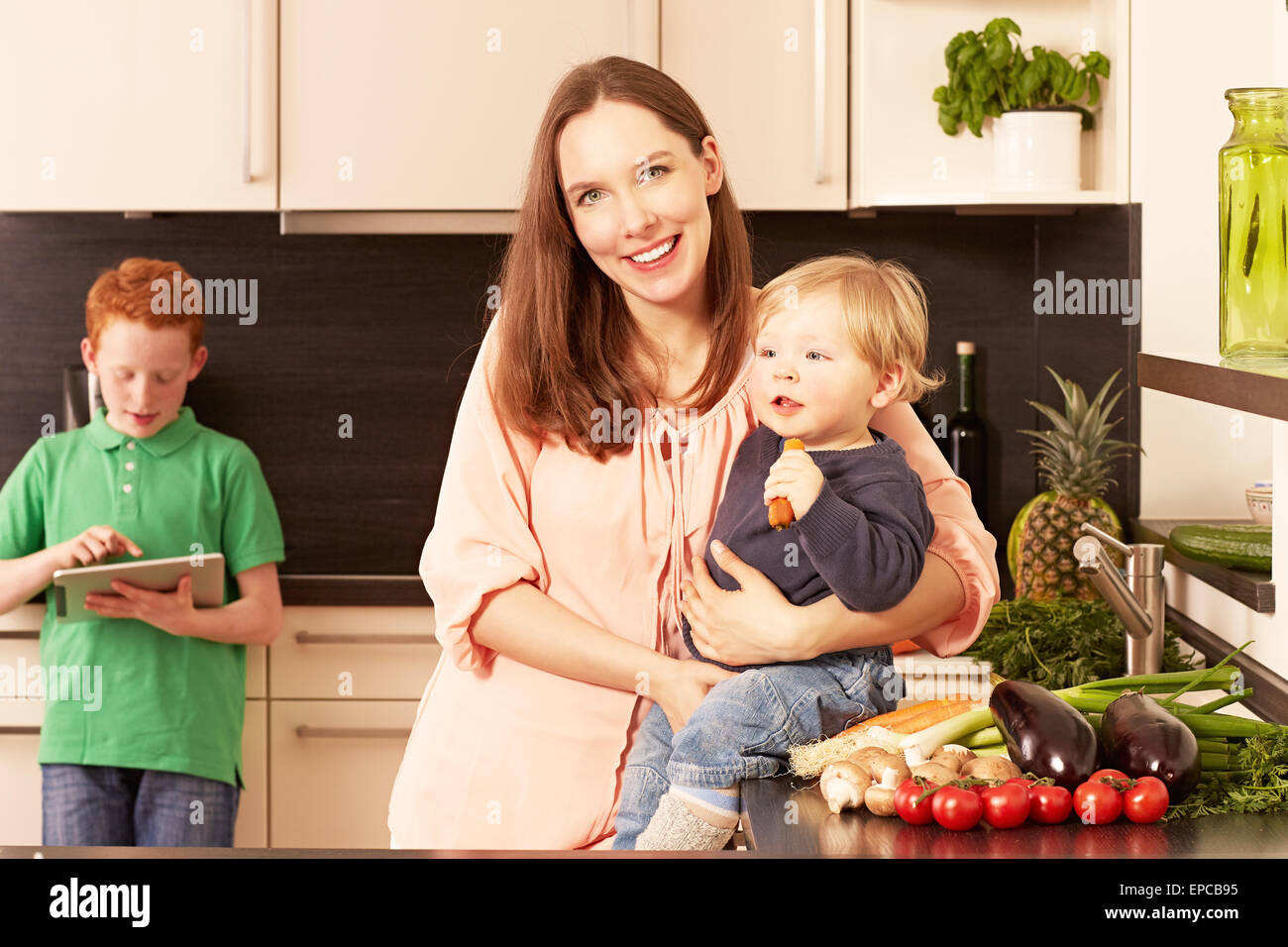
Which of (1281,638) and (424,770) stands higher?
(1281,638)

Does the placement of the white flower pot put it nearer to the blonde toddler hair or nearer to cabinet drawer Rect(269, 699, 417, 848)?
the blonde toddler hair

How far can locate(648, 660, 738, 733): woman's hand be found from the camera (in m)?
1.26

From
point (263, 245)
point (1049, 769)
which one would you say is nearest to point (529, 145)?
point (263, 245)

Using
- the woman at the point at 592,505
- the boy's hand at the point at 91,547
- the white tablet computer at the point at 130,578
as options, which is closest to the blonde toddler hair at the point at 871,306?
the woman at the point at 592,505

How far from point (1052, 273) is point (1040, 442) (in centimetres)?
34

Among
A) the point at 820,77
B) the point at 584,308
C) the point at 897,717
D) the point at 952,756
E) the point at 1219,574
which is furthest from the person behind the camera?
the point at 820,77

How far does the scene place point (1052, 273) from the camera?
256 cm

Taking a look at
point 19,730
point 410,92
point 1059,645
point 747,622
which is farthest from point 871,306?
point 19,730

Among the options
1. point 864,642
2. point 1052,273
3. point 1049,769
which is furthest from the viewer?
point 1052,273

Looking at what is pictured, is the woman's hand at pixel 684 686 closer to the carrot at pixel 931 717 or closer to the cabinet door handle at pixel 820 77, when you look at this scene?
the carrot at pixel 931 717

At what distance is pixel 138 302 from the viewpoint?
7.39ft

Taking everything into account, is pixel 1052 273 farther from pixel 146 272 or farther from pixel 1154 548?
pixel 146 272

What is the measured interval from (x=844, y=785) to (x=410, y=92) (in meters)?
1.59

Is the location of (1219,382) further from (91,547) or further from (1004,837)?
(91,547)
